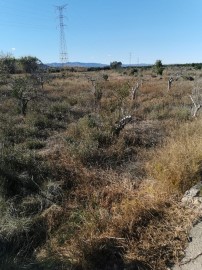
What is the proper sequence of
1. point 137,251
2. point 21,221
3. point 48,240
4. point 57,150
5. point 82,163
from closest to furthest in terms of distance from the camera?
1. point 137,251
2. point 48,240
3. point 21,221
4. point 82,163
5. point 57,150

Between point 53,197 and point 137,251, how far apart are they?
9.45 feet

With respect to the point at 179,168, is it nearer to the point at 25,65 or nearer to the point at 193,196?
the point at 193,196

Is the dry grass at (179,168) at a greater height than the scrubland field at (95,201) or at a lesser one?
greater

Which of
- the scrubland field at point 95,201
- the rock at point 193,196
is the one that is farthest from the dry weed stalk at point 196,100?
the rock at point 193,196

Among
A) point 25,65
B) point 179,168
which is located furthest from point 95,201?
point 25,65

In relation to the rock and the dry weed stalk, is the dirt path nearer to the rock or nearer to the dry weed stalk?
the rock

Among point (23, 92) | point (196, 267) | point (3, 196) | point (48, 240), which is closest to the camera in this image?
point (196, 267)

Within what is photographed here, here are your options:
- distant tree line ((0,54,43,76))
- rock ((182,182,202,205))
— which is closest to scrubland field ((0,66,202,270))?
rock ((182,182,202,205))

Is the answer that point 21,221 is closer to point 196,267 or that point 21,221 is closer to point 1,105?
point 196,267

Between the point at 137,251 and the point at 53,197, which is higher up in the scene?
the point at 137,251

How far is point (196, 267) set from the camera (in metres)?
3.74

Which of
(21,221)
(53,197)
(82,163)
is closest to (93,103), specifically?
(82,163)

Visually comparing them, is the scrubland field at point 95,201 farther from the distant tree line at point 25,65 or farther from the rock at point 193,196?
the distant tree line at point 25,65

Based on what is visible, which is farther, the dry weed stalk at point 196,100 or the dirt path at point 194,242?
the dry weed stalk at point 196,100
